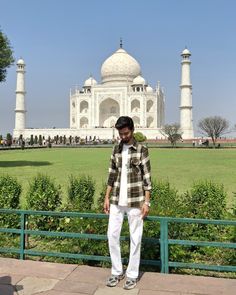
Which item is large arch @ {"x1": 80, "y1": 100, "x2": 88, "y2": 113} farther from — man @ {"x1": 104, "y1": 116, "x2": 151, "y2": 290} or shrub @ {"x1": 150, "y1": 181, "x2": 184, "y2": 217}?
man @ {"x1": 104, "y1": 116, "x2": 151, "y2": 290}

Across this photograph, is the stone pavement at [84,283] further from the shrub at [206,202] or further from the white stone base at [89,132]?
→ the white stone base at [89,132]

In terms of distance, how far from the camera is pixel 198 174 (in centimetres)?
1147

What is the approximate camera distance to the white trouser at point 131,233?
3.22 m

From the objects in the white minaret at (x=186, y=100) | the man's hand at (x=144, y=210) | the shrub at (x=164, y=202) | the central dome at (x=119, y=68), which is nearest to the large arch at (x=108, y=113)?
the central dome at (x=119, y=68)

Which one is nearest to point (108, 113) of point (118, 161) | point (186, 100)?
point (186, 100)

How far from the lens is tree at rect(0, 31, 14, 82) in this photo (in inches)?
571

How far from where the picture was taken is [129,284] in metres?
3.19

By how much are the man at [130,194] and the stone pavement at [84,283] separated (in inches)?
5.7

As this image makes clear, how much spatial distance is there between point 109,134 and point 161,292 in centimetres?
5283

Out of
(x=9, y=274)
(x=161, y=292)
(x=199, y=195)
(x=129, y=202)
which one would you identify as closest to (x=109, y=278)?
(x=161, y=292)

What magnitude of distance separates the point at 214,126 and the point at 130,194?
43.8 metres

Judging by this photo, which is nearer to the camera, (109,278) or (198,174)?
(109,278)

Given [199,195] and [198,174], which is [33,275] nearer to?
[199,195]

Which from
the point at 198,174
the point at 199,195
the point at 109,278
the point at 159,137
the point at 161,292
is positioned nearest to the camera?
the point at 161,292
